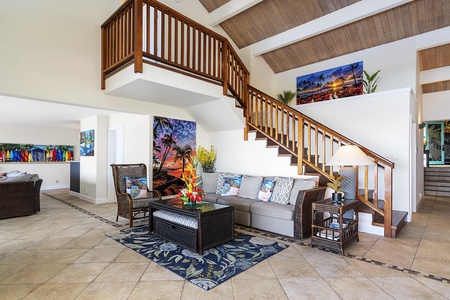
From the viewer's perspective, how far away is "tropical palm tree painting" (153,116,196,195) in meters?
5.71

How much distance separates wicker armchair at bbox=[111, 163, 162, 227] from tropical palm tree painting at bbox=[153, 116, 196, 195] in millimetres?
704

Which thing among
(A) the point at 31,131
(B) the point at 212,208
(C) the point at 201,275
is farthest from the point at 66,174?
(C) the point at 201,275

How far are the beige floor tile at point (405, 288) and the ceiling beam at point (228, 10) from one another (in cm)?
561

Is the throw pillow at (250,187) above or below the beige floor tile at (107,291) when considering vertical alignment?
above

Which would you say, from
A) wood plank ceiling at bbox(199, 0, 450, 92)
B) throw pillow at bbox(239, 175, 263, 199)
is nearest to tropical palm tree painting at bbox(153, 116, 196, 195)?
throw pillow at bbox(239, 175, 263, 199)

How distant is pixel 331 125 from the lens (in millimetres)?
5648

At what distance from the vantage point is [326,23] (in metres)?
5.66

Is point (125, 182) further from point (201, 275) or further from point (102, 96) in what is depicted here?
point (201, 275)

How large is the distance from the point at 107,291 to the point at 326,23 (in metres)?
6.39

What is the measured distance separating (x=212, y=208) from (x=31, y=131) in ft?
28.7

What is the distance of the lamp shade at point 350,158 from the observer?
11.1ft

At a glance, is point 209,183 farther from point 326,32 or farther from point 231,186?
point 326,32

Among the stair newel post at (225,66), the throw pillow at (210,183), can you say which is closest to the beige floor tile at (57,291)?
the throw pillow at (210,183)

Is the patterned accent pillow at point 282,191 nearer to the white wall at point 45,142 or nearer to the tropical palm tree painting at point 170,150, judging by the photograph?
the tropical palm tree painting at point 170,150
